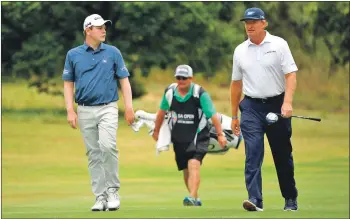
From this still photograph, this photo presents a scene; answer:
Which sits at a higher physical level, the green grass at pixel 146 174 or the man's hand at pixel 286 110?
the man's hand at pixel 286 110

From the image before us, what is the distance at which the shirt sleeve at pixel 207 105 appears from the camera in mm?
16594

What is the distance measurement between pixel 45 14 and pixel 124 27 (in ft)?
13.1

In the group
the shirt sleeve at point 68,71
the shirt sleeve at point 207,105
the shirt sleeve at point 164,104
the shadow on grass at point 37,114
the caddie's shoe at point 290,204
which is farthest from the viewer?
the shadow on grass at point 37,114

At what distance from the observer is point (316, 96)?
56.0 m

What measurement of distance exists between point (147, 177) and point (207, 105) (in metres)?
12.7

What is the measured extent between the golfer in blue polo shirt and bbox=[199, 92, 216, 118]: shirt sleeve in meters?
3.15

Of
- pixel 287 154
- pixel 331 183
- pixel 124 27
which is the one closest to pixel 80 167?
pixel 331 183

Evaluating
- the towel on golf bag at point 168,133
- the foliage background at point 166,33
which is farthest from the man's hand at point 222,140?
the foliage background at point 166,33

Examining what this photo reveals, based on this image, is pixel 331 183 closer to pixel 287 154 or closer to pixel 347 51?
pixel 287 154

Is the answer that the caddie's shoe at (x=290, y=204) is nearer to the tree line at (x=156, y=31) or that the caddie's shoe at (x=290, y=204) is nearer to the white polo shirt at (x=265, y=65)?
the white polo shirt at (x=265, y=65)

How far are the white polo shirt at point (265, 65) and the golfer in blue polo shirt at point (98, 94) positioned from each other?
1128 mm

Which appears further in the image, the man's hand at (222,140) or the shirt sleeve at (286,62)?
the man's hand at (222,140)

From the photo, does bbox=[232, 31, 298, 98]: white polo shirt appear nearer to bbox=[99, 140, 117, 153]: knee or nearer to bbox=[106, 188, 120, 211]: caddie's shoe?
bbox=[99, 140, 117, 153]: knee

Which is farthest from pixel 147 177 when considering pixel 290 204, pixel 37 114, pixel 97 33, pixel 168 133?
pixel 37 114
